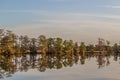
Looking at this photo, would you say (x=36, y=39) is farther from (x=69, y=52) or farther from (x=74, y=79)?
(x=74, y=79)

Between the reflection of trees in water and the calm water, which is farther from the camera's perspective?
the reflection of trees in water

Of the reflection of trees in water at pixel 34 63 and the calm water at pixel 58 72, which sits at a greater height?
the reflection of trees in water at pixel 34 63

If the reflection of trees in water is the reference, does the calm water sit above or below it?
below

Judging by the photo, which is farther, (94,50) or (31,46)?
(94,50)

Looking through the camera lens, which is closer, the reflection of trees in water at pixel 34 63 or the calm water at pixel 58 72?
the calm water at pixel 58 72

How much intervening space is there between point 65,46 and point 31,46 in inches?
318

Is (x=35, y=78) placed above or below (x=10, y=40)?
below

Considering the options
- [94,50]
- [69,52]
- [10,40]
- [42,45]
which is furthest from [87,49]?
[10,40]

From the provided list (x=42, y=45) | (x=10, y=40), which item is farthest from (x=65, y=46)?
(x=10, y=40)

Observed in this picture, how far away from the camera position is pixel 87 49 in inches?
4237

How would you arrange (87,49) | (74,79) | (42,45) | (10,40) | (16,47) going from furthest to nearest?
(87,49) → (42,45) → (16,47) → (10,40) → (74,79)

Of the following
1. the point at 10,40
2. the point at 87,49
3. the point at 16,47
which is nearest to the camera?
the point at 10,40

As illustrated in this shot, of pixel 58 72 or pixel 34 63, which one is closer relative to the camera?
pixel 58 72

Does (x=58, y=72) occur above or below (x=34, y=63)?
below
